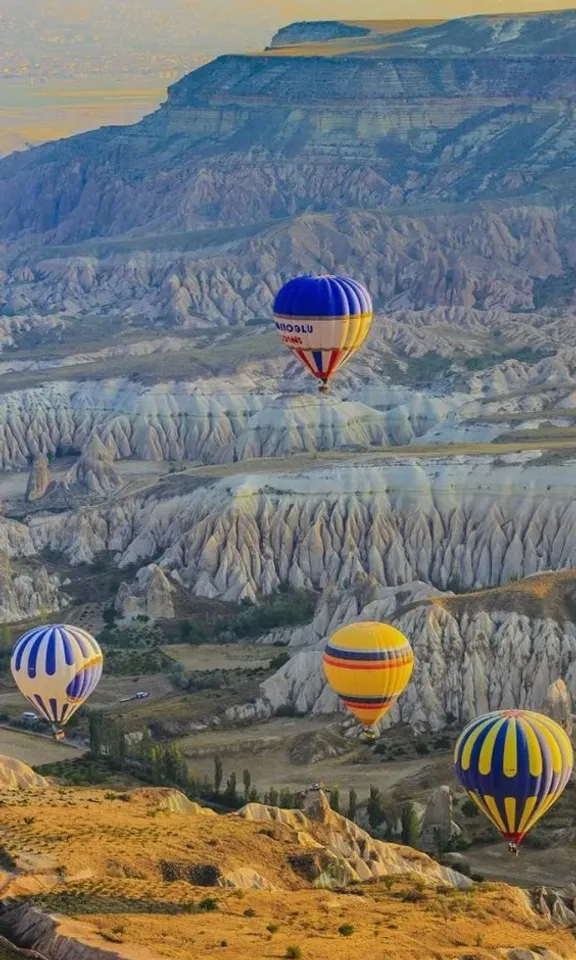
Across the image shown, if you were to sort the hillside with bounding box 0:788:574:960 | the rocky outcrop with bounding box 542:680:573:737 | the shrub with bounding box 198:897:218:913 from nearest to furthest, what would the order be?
1. the hillside with bounding box 0:788:574:960
2. the shrub with bounding box 198:897:218:913
3. the rocky outcrop with bounding box 542:680:573:737

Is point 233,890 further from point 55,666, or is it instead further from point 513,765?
point 55,666

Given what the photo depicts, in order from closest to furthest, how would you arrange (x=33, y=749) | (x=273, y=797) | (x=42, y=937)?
(x=42, y=937)
(x=273, y=797)
(x=33, y=749)

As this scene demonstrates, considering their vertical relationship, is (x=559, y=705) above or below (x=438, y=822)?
above

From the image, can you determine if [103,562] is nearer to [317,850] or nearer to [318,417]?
[318,417]

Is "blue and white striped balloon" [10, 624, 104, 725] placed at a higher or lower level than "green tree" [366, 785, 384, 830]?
higher

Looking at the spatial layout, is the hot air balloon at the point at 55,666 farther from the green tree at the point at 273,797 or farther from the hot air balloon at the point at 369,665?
the hot air balloon at the point at 369,665

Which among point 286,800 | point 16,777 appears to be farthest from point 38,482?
point 16,777

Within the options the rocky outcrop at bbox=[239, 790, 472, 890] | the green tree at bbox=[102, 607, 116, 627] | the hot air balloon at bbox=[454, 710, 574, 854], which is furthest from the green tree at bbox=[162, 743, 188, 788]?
the green tree at bbox=[102, 607, 116, 627]

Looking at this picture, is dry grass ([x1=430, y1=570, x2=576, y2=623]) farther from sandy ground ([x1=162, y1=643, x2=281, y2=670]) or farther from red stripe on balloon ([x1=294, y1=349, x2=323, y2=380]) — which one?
sandy ground ([x1=162, y1=643, x2=281, y2=670])
